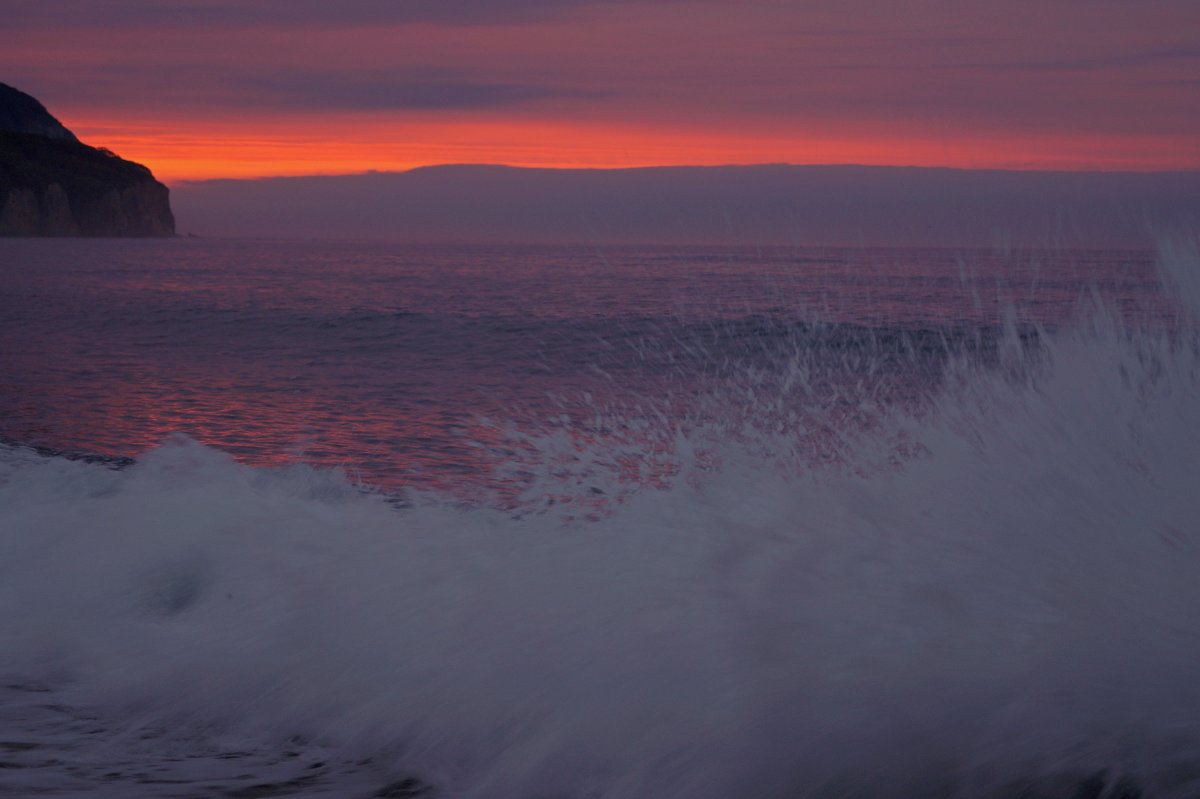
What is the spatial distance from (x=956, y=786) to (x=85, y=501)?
5586mm

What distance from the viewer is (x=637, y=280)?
34.6 meters

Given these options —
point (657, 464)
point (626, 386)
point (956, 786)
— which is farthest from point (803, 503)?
point (626, 386)

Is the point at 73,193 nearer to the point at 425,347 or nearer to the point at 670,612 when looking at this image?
the point at 425,347

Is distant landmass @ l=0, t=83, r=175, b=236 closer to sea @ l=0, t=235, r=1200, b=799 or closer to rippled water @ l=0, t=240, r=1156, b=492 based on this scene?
rippled water @ l=0, t=240, r=1156, b=492

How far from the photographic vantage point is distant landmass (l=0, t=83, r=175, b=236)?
9606cm

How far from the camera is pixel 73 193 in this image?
10144cm

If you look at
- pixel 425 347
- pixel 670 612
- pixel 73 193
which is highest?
pixel 73 193

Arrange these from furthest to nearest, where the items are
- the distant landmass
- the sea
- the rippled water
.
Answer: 1. the distant landmass
2. the rippled water
3. the sea

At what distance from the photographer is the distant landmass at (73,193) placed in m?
96.1

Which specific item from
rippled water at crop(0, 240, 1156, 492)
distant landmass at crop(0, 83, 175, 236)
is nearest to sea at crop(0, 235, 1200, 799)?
rippled water at crop(0, 240, 1156, 492)

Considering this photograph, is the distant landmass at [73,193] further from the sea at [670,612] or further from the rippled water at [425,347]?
the sea at [670,612]

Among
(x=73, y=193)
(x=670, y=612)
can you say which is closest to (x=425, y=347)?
(x=670, y=612)

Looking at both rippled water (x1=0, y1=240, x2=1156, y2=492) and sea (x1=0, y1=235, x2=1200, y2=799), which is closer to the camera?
sea (x1=0, y1=235, x2=1200, y2=799)

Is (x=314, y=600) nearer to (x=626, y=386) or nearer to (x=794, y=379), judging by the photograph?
(x=794, y=379)
